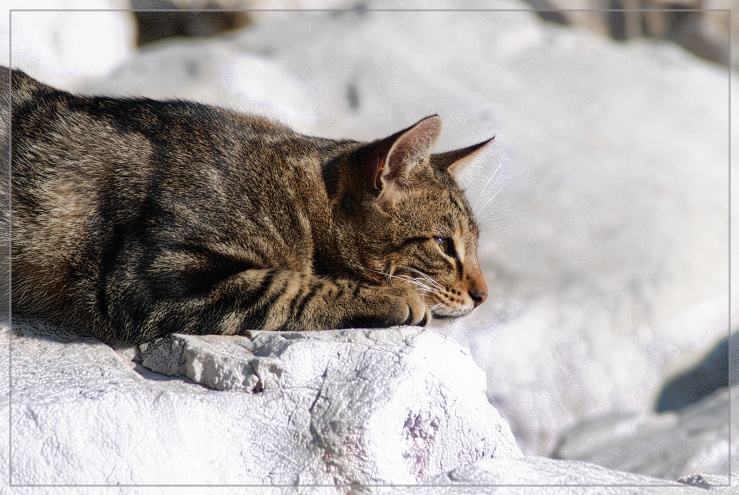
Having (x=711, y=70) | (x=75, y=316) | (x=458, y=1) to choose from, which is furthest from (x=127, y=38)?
(x=711, y=70)

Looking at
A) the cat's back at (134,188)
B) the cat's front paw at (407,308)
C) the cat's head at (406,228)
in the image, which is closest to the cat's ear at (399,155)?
the cat's head at (406,228)

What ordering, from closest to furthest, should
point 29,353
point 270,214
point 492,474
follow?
point 492,474 → point 29,353 → point 270,214

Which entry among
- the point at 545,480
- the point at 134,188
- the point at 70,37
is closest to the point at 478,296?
the point at 545,480

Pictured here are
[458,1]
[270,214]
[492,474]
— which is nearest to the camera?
[492,474]

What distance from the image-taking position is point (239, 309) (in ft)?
7.74

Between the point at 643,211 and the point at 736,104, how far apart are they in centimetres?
62

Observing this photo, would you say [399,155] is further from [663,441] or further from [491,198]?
[663,441]

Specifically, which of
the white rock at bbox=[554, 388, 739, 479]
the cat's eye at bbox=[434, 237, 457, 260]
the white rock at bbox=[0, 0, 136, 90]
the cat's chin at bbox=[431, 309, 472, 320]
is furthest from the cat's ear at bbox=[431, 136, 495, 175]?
the white rock at bbox=[0, 0, 136, 90]

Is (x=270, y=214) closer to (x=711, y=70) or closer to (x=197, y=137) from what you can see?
(x=197, y=137)

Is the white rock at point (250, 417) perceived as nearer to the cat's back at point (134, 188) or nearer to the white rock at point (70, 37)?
the cat's back at point (134, 188)

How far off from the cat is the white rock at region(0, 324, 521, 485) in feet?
0.53

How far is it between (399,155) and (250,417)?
979 mm

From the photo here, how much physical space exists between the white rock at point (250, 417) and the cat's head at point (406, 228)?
1.22ft

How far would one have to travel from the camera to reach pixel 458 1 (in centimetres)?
276
